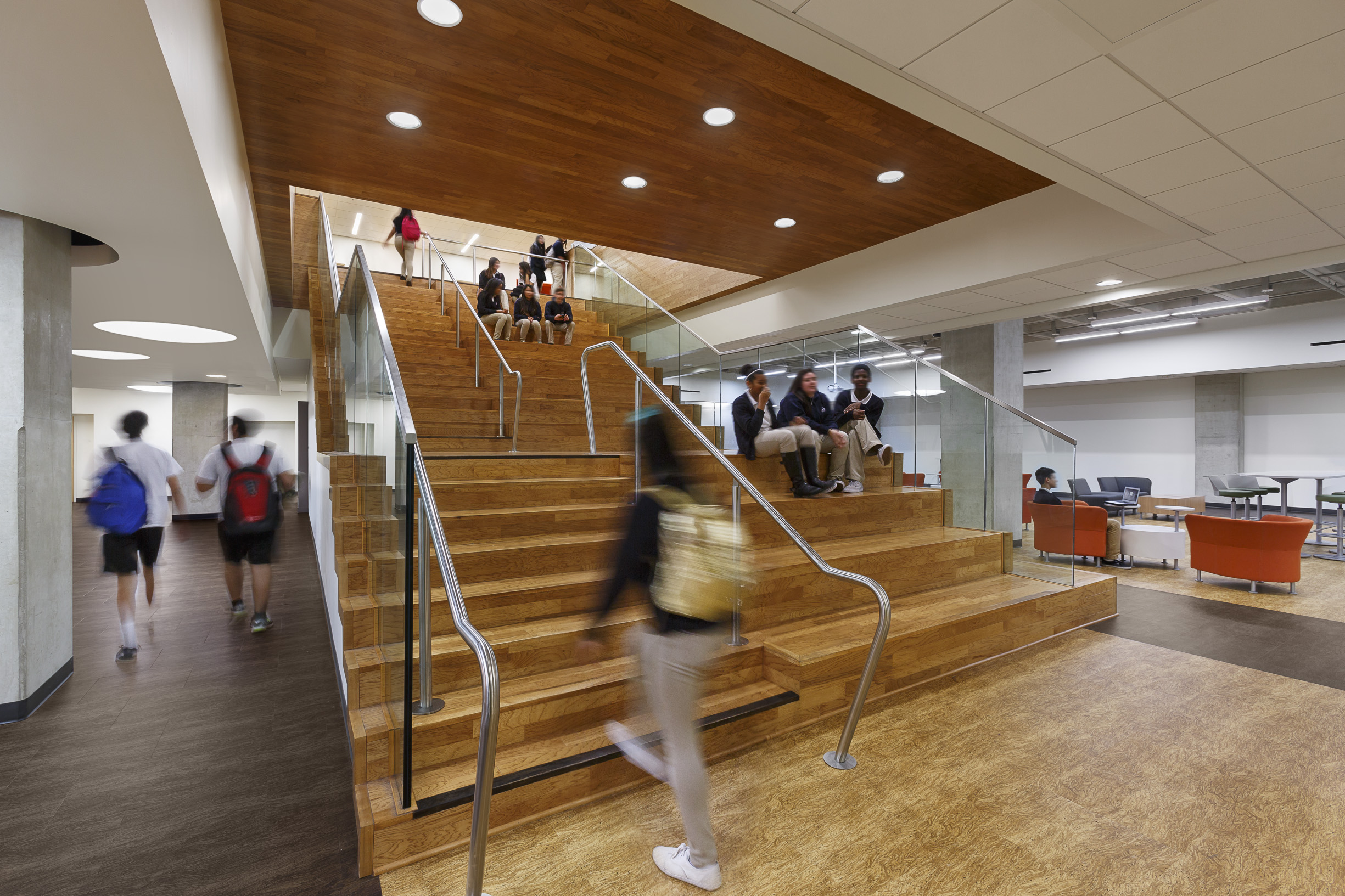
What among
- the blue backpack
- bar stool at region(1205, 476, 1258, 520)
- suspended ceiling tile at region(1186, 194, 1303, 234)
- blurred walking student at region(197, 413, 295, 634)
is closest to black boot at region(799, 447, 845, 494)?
suspended ceiling tile at region(1186, 194, 1303, 234)

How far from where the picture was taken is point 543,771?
99.9 inches

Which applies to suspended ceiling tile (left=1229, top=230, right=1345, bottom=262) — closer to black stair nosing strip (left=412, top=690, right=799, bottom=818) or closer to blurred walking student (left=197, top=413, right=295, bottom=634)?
black stair nosing strip (left=412, top=690, right=799, bottom=818)

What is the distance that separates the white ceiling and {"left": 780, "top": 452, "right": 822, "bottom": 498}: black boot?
273cm

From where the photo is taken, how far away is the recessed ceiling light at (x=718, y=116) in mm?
4289

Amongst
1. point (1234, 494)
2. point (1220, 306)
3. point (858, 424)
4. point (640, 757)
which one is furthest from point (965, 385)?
point (1220, 306)

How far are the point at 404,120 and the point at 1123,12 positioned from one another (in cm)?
415

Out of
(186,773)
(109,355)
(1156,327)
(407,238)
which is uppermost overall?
(407,238)

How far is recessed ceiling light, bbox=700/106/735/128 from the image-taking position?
14.1 ft

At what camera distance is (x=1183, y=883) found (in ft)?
7.32

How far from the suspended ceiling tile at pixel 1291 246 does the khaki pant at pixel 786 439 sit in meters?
3.71

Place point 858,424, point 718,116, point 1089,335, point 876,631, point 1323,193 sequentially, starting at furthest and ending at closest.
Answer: point 1089,335
point 858,424
point 718,116
point 1323,193
point 876,631

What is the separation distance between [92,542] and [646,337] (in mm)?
9311

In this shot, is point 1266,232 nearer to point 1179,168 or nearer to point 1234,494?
point 1179,168

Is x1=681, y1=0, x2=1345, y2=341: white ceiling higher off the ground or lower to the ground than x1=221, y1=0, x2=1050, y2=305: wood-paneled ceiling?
lower
